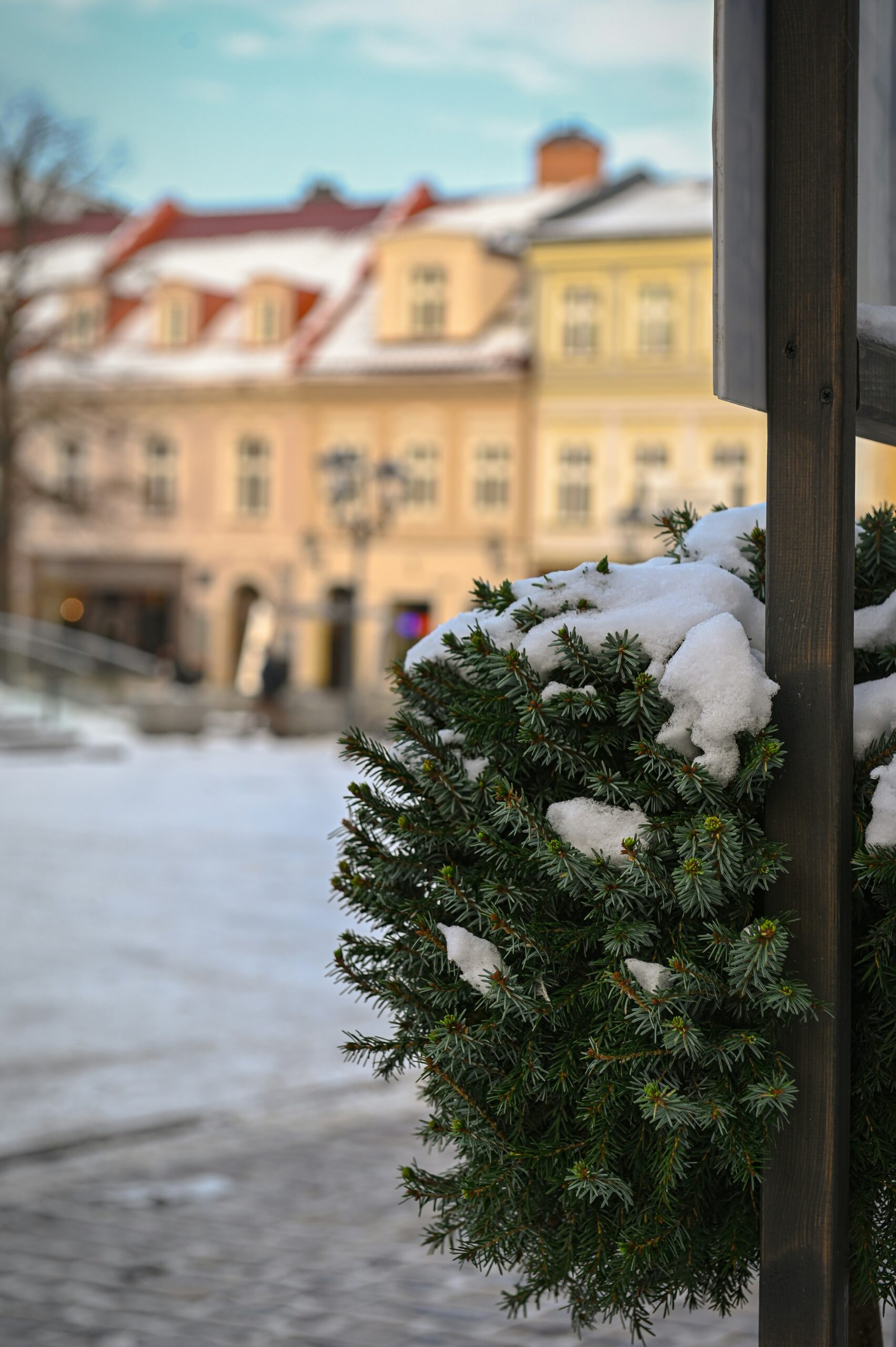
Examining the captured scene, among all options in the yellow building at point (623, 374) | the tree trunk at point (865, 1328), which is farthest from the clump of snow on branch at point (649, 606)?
the yellow building at point (623, 374)

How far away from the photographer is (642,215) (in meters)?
33.5

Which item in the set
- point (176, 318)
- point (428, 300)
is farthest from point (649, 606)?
point (176, 318)

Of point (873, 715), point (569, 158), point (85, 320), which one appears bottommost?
point (873, 715)

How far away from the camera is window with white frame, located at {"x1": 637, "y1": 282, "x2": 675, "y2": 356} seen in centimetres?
3325

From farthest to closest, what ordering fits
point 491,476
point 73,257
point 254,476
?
1. point 73,257
2. point 254,476
3. point 491,476

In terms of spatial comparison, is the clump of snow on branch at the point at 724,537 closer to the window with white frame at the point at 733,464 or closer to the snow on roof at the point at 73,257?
the window with white frame at the point at 733,464

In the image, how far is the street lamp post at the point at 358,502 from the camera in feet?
76.8

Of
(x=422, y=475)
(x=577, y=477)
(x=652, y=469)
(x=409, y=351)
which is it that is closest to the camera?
(x=652, y=469)

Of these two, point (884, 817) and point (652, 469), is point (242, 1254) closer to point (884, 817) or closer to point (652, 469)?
point (884, 817)

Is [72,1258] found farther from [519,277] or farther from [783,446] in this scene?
[519,277]

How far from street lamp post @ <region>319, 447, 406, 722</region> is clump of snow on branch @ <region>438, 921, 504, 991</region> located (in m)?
21.0

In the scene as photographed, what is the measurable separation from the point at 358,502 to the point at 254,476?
3983mm

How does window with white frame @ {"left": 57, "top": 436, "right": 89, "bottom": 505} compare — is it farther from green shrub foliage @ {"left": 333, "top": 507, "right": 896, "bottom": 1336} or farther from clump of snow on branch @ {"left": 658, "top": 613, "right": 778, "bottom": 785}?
clump of snow on branch @ {"left": 658, "top": 613, "right": 778, "bottom": 785}

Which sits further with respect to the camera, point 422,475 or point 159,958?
point 422,475
